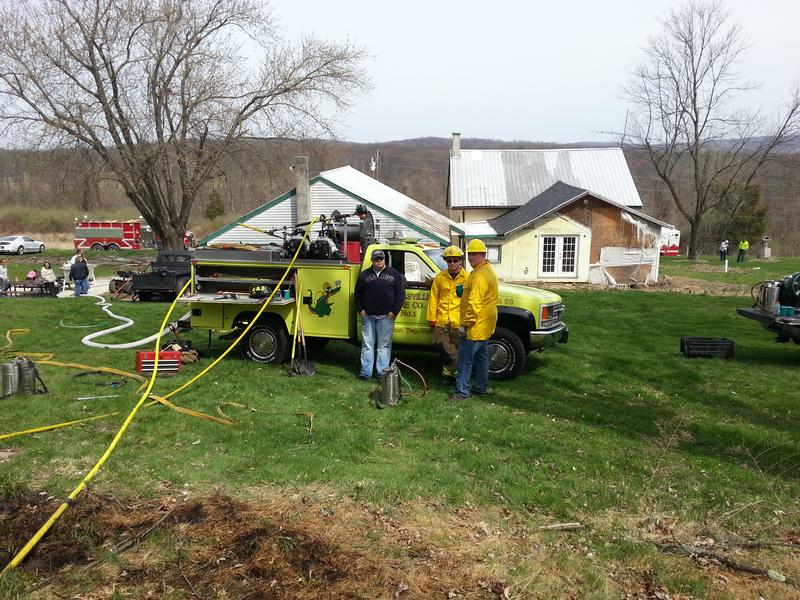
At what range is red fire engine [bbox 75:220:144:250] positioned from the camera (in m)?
47.4

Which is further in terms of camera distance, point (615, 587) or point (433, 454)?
point (433, 454)

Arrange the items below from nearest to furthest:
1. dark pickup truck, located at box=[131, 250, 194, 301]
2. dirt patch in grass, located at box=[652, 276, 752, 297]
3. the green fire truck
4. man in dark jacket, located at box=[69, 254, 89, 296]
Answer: the green fire truck < dark pickup truck, located at box=[131, 250, 194, 301] < man in dark jacket, located at box=[69, 254, 89, 296] < dirt patch in grass, located at box=[652, 276, 752, 297]

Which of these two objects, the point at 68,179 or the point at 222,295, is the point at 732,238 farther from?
the point at 222,295

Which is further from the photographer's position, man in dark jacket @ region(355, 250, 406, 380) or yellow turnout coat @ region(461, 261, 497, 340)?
man in dark jacket @ region(355, 250, 406, 380)

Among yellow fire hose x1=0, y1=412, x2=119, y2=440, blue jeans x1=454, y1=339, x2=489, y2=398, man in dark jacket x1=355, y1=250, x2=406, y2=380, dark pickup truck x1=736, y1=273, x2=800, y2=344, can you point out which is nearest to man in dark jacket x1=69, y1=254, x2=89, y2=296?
yellow fire hose x1=0, y1=412, x2=119, y2=440

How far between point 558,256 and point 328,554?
24.3m

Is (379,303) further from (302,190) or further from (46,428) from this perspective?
(302,190)

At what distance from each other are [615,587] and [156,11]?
3261 cm

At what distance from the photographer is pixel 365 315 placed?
863 centimetres

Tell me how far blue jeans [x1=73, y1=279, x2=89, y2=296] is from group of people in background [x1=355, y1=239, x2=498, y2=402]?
15006mm

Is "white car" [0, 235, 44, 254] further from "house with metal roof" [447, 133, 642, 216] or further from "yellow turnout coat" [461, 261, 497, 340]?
"yellow turnout coat" [461, 261, 497, 340]

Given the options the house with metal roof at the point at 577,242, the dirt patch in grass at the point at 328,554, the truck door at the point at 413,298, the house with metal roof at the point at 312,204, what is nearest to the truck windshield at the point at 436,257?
the truck door at the point at 413,298

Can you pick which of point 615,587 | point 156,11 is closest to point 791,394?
point 615,587

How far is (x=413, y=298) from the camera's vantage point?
909cm
